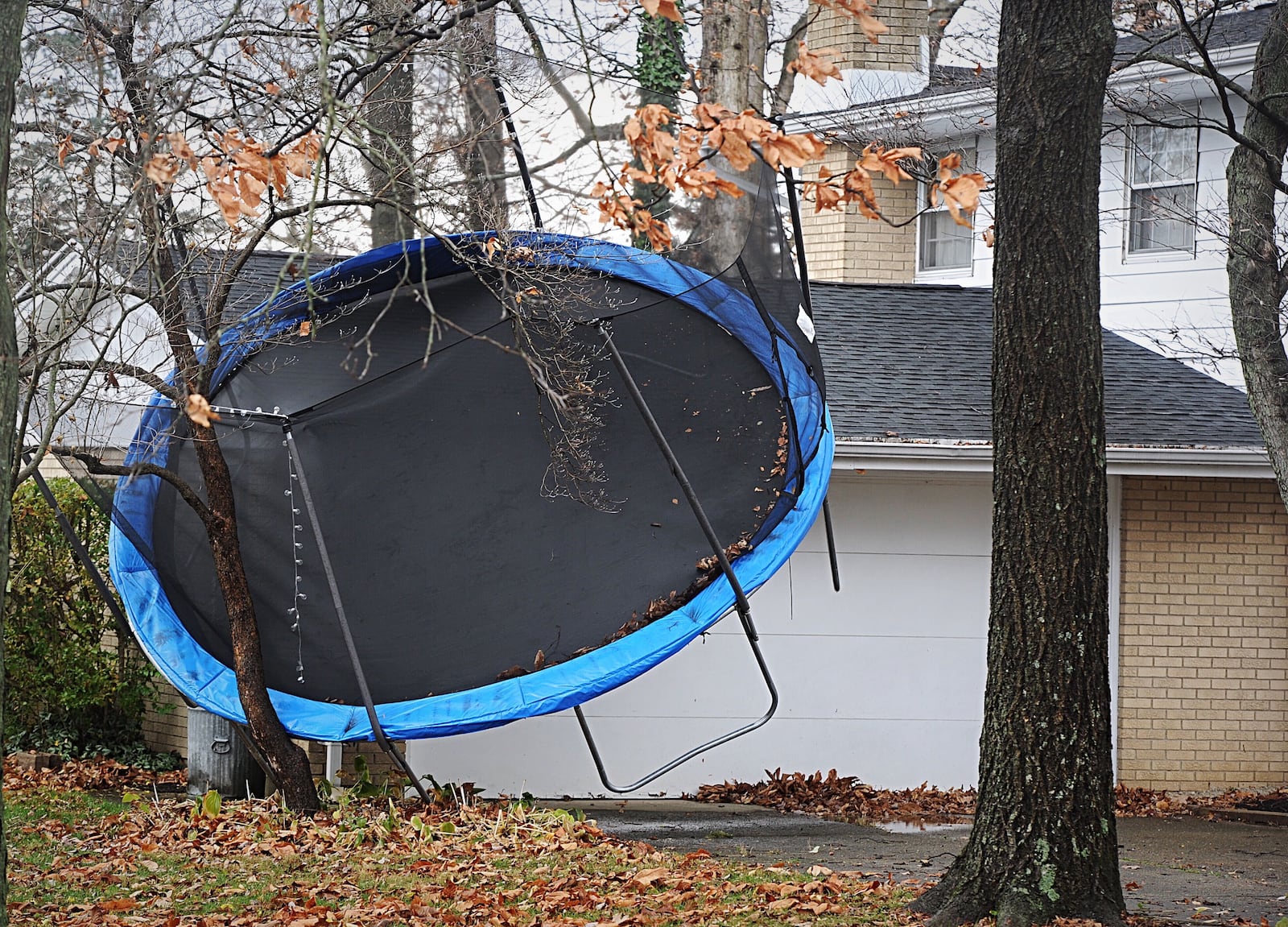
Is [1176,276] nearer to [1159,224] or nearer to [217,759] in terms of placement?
[1159,224]

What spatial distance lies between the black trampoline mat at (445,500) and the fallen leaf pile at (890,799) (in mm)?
2329

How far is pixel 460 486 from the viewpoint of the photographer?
7.67 meters

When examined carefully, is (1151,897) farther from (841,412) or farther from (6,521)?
(6,521)

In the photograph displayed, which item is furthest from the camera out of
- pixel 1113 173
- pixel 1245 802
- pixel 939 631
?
pixel 1113 173

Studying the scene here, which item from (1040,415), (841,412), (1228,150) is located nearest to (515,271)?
(1040,415)

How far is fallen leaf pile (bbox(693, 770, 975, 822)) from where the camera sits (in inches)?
337

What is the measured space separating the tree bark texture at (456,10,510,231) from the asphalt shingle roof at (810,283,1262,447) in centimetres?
295

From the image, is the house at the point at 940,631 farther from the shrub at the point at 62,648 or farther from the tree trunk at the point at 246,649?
the shrub at the point at 62,648

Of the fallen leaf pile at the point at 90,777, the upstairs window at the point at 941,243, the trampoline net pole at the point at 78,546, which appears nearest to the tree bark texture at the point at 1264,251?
the upstairs window at the point at 941,243

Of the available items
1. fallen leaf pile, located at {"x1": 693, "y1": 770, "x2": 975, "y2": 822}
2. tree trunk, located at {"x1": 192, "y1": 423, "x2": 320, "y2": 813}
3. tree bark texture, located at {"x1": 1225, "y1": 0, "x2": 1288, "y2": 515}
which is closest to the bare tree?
tree trunk, located at {"x1": 192, "y1": 423, "x2": 320, "y2": 813}

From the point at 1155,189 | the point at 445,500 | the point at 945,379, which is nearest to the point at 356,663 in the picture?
the point at 445,500

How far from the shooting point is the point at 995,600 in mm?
5160

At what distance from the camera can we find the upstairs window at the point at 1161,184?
12.1 m

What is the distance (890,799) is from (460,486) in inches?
144
